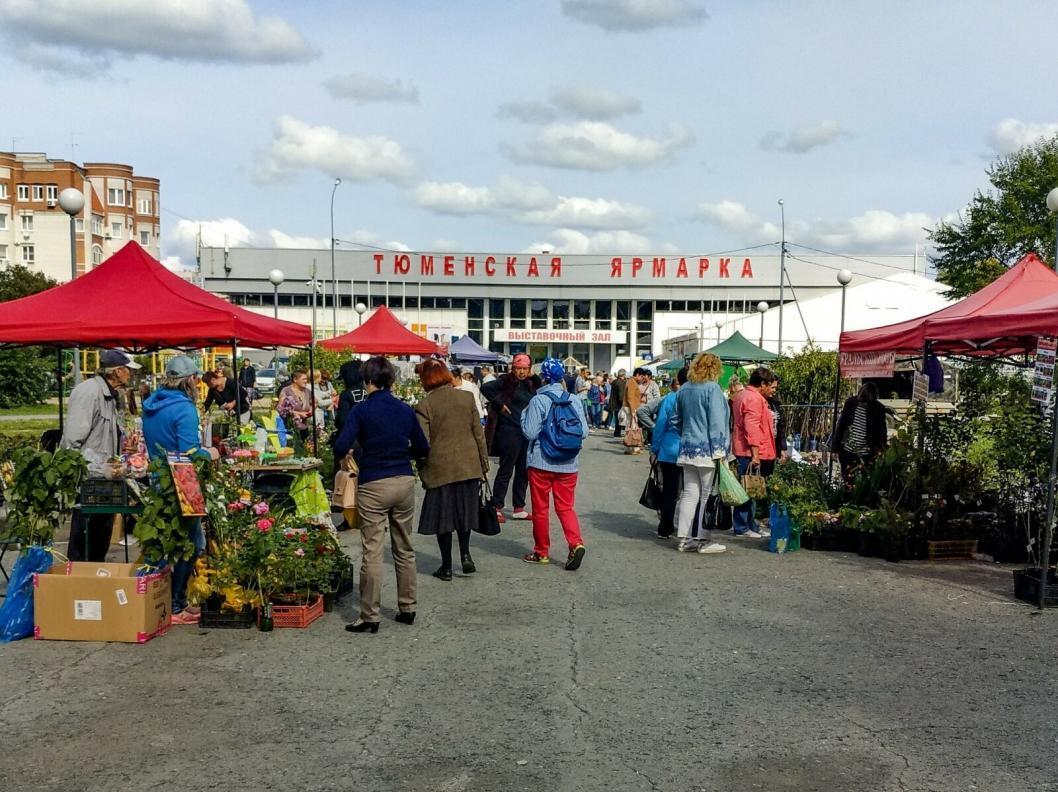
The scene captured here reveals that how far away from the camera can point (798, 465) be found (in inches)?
440

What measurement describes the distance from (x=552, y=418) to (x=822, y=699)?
375cm

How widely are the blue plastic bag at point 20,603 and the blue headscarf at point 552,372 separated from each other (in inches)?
173

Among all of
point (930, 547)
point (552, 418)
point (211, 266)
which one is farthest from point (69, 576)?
Answer: point (211, 266)

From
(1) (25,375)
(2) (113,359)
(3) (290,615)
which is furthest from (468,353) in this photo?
(3) (290,615)

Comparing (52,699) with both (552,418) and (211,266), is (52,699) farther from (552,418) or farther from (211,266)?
(211,266)

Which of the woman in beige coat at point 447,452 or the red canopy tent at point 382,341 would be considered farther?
Answer: the red canopy tent at point 382,341

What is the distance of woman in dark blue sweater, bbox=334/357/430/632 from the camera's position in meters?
6.61

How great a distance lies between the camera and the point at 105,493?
7.15 meters

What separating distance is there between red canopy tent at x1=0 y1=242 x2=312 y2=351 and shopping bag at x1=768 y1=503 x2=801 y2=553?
538 centimetres

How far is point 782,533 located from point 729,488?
675 millimetres

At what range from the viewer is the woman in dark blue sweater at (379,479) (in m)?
6.61

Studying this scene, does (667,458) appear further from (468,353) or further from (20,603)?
(468,353)

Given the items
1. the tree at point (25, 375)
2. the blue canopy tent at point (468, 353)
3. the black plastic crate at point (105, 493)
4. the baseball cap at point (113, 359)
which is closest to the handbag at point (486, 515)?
the black plastic crate at point (105, 493)

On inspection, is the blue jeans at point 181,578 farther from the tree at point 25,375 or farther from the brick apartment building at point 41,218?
the brick apartment building at point 41,218
